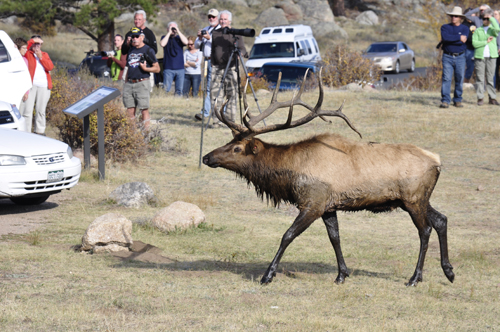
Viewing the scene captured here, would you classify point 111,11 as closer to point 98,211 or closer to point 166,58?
point 166,58

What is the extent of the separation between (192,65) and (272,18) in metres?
35.6

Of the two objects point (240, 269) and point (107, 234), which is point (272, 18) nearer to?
point (107, 234)

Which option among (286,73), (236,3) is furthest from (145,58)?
(236,3)

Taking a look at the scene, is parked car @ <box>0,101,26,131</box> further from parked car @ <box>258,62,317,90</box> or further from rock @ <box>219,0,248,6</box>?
rock @ <box>219,0,248,6</box>

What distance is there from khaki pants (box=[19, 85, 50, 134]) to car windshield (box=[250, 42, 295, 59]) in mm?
12947

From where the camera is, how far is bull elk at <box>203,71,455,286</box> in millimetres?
6578

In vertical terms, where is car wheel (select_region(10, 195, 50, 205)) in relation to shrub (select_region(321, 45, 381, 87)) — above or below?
below

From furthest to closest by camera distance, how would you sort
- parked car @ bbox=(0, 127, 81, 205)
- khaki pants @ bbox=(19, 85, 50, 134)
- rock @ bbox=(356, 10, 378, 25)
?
rock @ bbox=(356, 10, 378, 25), khaki pants @ bbox=(19, 85, 50, 134), parked car @ bbox=(0, 127, 81, 205)

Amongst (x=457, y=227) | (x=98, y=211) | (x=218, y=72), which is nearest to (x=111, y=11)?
(x=218, y=72)

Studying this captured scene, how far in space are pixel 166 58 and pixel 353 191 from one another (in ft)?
42.4

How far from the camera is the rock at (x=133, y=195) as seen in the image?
34.2ft

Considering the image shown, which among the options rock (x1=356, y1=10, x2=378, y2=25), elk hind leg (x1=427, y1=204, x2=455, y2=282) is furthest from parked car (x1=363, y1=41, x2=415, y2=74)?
elk hind leg (x1=427, y1=204, x2=455, y2=282)

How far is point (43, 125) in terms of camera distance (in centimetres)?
1354

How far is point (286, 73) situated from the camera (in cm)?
2122
